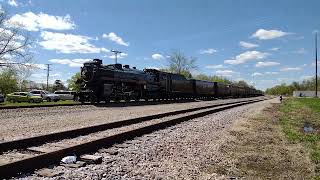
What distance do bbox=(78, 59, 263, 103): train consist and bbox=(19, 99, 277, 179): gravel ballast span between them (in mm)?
16806

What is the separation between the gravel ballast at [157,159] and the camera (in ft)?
19.0

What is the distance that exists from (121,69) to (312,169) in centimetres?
2454

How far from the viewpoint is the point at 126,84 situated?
30.6 meters

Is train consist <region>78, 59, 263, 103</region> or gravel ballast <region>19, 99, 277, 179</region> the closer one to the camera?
gravel ballast <region>19, 99, 277, 179</region>

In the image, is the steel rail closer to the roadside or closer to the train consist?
the roadside

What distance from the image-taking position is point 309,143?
1012cm

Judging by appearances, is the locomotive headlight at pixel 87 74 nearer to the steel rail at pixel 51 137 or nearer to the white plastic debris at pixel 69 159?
the steel rail at pixel 51 137

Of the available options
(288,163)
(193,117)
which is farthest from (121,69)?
(288,163)

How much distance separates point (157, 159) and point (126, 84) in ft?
77.3

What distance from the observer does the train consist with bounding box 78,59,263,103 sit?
88.3 feet

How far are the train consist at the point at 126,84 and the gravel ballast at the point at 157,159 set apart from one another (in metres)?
16.8

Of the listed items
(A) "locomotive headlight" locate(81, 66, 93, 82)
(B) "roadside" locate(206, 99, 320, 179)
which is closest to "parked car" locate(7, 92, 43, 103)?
(A) "locomotive headlight" locate(81, 66, 93, 82)

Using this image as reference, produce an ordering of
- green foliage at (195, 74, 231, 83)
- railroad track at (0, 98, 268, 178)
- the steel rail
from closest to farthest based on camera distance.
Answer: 1. railroad track at (0, 98, 268, 178)
2. the steel rail
3. green foliage at (195, 74, 231, 83)

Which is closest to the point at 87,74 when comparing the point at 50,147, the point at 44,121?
the point at 44,121
